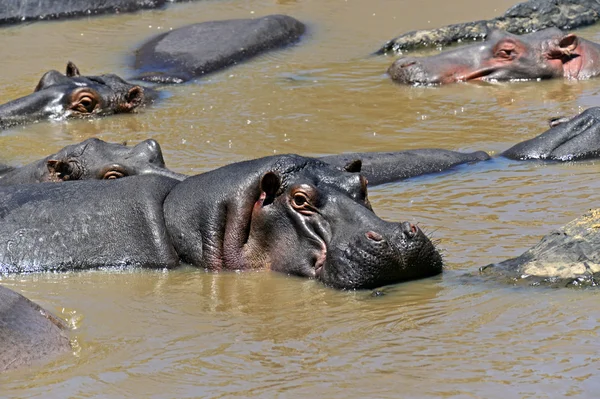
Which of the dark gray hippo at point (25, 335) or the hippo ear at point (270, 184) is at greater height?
the hippo ear at point (270, 184)

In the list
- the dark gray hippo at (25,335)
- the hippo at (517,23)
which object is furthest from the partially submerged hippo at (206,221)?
the hippo at (517,23)

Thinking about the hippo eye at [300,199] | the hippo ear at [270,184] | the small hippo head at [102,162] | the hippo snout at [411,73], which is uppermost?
the hippo ear at [270,184]

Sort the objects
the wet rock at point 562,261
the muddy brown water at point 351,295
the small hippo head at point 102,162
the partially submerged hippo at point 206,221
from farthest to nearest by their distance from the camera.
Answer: the small hippo head at point 102,162, the partially submerged hippo at point 206,221, the wet rock at point 562,261, the muddy brown water at point 351,295

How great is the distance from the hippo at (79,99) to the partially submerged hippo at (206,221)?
483 centimetres

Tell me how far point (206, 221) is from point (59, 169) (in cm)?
205

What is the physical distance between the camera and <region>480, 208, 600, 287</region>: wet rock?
18.9ft

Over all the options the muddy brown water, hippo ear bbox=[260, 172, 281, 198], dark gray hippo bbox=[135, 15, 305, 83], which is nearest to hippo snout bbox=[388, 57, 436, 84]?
the muddy brown water

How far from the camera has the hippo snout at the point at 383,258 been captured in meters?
6.18

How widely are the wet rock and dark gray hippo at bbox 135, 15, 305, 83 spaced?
300 inches

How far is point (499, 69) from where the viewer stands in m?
12.8

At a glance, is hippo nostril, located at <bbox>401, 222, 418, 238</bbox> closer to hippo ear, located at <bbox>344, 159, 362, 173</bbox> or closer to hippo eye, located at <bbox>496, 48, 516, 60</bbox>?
hippo ear, located at <bbox>344, 159, 362, 173</bbox>

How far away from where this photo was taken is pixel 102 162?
335 inches

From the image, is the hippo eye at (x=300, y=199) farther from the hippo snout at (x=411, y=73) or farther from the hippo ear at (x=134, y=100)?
the hippo snout at (x=411, y=73)

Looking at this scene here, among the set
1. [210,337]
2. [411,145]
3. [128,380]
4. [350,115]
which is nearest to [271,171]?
[210,337]
